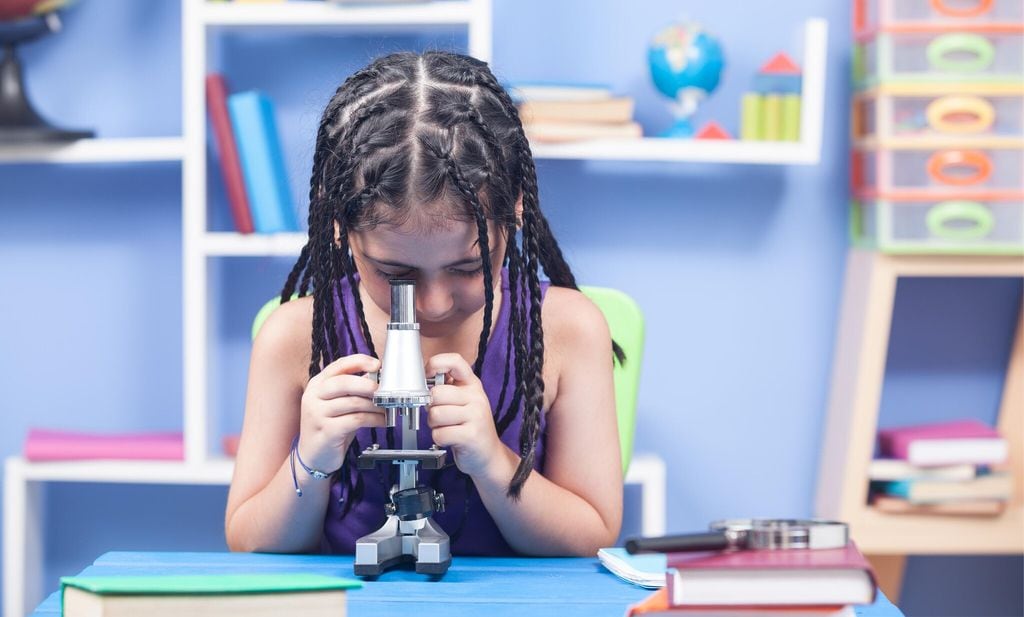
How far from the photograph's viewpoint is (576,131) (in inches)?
78.9

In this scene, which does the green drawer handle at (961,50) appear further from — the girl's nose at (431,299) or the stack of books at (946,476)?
the girl's nose at (431,299)

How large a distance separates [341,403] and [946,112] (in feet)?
4.63

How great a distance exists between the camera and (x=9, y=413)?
227 cm

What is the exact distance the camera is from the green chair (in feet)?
4.70

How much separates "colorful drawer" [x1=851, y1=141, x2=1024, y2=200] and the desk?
120 centimetres

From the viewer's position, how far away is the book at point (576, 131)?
6.52 feet

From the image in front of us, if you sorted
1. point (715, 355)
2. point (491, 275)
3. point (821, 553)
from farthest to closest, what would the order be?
point (715, 355) → point (491, 275) → point (821, 553)

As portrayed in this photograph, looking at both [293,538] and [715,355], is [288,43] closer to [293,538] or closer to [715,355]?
[715,355]

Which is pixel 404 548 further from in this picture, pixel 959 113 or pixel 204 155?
pixel 959 113

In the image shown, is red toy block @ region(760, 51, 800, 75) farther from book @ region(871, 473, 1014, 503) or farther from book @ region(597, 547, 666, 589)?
book @ region(597, 547, 666, 589)

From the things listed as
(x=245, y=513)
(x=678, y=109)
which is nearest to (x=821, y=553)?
(x=245, y=513)

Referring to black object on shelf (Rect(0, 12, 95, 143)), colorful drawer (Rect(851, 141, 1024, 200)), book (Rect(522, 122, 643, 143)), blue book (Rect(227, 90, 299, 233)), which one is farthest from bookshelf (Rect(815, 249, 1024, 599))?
black object on shelf (Rect(0, 12, 95, 143))

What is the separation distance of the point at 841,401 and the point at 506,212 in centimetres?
127

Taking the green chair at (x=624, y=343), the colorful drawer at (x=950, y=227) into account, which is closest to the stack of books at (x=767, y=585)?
the green chair at (x=624, y=343)
